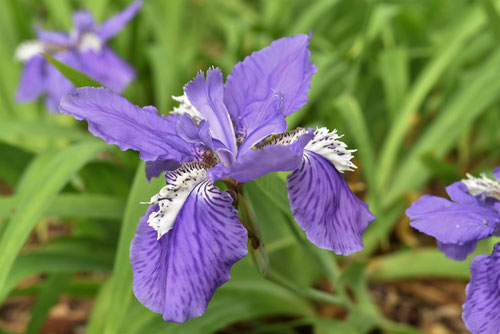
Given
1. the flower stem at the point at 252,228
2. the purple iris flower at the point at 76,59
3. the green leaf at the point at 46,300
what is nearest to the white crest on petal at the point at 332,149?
the flower stem at the point at 252,228

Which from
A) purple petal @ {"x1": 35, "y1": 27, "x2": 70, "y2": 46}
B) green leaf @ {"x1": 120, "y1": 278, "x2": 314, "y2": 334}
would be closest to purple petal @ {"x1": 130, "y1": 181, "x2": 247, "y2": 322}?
green leaf @ {"x1": 120, "y1": 278, "x2": 314, "y2": 334}

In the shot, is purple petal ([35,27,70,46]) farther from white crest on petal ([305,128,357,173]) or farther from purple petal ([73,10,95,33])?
white crest on petal ([305,128,357,173])

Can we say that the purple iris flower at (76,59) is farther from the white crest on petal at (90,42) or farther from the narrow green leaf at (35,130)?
the narrow green leaf at (35,130)

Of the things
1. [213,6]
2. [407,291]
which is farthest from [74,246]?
[213,6]

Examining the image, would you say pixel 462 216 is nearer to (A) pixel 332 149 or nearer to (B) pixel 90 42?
(A) pixel 332 149

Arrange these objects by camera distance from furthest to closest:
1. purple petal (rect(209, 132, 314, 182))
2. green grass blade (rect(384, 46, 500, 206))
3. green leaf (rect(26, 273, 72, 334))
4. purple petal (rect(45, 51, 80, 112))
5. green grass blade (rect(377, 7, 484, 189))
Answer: purple petal (rect(45, 51, 80, 112)) < green grass blade (rect(377, 7, 484, 189)) < green grass blade (rect(384, 46, 500, 206)) < green leaf (rect(26, 273, 72, 334)) < purple petal (rect(209, 132, 314, 182))

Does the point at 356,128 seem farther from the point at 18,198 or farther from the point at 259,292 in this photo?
the point at 18,198
